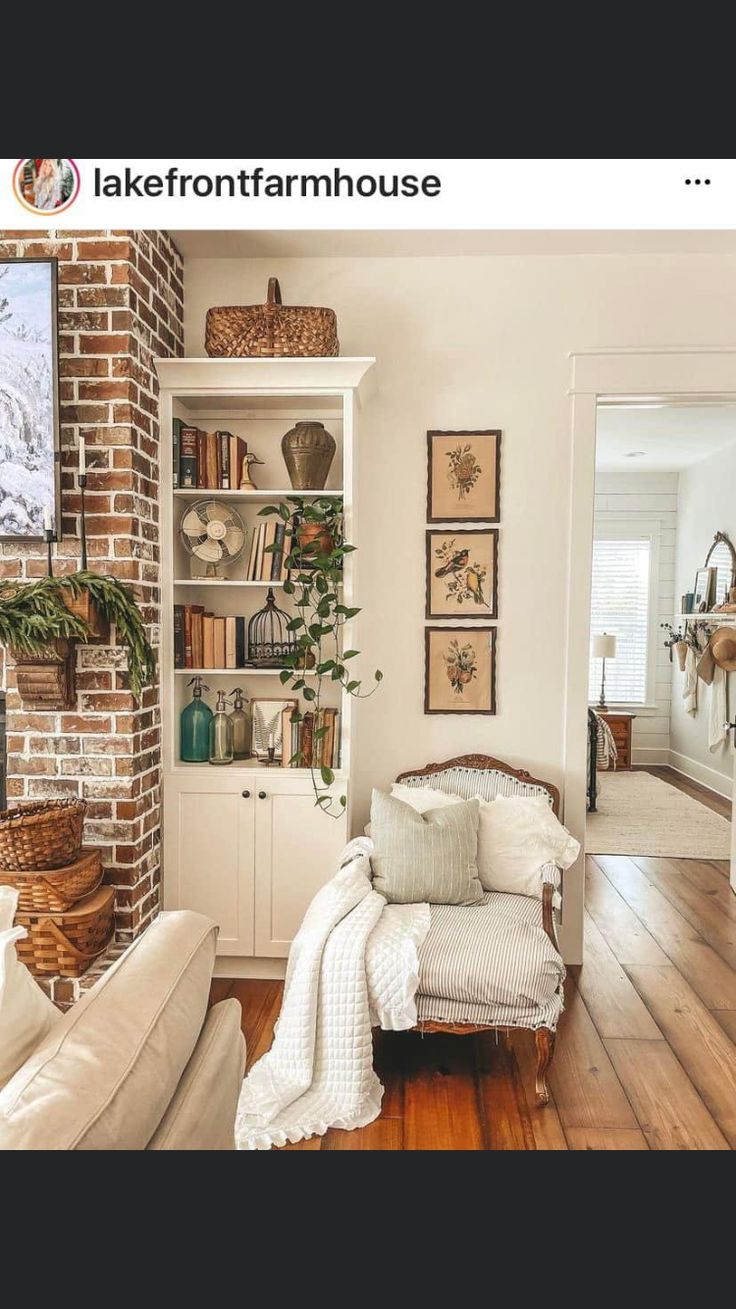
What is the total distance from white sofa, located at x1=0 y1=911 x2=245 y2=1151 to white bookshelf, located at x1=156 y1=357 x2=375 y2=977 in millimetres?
1592

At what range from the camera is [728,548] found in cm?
665

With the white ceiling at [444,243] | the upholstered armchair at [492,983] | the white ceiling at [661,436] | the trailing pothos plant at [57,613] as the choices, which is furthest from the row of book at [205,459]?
the white ceiling at [661,436]

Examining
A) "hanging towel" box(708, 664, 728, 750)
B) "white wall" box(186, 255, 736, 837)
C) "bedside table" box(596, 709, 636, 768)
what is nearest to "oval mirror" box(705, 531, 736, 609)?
"hanging towel" box(708, 664, 728, 750)

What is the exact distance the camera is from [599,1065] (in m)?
2.66

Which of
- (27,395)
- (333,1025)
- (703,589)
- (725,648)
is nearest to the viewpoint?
(333,1025)

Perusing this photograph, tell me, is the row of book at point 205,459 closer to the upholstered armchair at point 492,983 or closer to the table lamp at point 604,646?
the upholstered armchair at point 492,983

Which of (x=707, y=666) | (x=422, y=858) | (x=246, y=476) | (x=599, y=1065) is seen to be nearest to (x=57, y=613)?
(x=246, y=476)

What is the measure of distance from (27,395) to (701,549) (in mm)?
5982

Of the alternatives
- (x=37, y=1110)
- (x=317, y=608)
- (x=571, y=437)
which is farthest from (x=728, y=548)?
(x=37, y=1110)

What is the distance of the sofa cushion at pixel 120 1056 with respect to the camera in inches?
37.7

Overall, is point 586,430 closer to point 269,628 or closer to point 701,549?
point 269,628

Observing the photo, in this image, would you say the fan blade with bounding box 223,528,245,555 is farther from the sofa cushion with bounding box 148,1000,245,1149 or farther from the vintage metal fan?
the sofa cushion with bounding box 148,1000,245,1149

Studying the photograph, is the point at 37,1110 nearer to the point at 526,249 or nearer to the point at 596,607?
the point at 526,249

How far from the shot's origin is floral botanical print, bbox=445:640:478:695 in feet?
11.2
